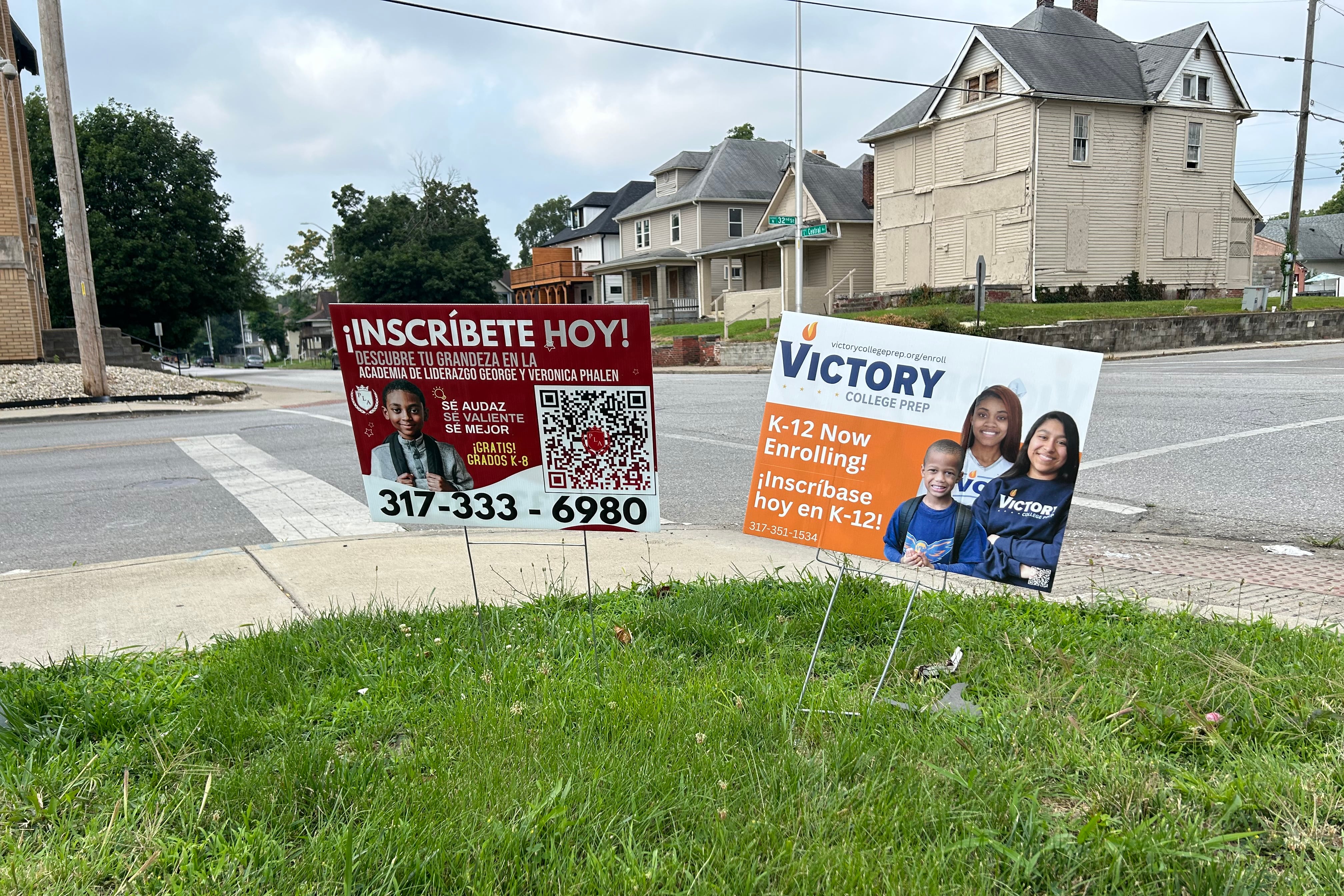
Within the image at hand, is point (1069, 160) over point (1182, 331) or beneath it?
over

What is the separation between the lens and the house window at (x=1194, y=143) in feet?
107

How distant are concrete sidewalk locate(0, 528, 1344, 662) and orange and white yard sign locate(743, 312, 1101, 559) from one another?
182cm

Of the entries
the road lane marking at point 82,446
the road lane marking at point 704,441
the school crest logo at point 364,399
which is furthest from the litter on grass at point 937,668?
the road lane marking at point 82,446

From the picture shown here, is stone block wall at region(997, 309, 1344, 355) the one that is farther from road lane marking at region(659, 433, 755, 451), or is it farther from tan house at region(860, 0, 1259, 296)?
road lane marking at region(659, 433, 755, 451)

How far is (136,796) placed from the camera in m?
2.61

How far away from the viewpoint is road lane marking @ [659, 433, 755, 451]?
10.4 metres

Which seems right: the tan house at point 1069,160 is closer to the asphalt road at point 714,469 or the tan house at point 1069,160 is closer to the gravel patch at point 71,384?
the asphalt road at point 714,469

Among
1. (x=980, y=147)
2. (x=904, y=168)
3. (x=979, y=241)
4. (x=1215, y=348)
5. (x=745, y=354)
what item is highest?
(x=980, y=147)

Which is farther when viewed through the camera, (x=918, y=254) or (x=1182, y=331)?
(x=918, y=254)

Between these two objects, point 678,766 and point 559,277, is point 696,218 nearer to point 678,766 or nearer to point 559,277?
point 559,277

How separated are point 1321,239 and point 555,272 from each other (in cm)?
5356

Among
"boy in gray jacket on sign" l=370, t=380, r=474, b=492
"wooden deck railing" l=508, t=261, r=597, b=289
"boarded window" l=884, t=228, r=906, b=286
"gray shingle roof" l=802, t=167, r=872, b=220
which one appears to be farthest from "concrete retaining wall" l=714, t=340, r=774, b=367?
"wooden deck railing" l=508, t=261, r=597, b=289

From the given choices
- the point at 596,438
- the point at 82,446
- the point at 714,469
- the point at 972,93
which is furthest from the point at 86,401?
the point at 972,93

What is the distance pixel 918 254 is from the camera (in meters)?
34.1
